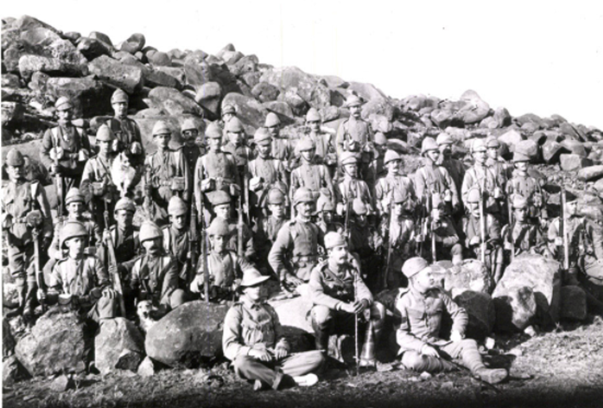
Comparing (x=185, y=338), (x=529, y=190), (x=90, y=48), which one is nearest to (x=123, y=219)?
(x=185, y=338)

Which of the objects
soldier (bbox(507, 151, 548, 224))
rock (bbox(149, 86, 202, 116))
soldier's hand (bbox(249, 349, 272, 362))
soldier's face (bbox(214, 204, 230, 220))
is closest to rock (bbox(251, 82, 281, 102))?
rock (bbox(149, 86, 202, 116))

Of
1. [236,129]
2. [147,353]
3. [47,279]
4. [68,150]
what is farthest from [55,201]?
[147,353]

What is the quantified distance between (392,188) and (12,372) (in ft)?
22.5

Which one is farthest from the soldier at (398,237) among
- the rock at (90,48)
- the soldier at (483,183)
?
the rock at (90,48)

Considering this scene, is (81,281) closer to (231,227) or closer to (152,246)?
(152,246)

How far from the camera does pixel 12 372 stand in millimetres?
8125

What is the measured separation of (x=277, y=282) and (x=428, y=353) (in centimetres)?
305

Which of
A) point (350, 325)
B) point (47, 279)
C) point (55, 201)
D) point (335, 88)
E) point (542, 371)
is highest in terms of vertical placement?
point (335, 88)

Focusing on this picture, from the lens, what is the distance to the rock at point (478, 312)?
31.1 feet

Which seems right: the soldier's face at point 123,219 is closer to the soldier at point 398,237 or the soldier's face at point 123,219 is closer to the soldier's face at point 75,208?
the soldier's face at point 75,208

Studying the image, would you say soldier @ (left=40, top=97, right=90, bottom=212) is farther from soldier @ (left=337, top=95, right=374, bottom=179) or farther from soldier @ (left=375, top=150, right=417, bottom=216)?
soldier @ (left=375, top=150, right=417, bottom=216)

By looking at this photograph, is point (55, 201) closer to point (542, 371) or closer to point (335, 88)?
point (542, 371)

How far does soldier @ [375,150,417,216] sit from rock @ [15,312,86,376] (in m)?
5.62

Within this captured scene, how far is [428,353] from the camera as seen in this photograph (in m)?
8.23
